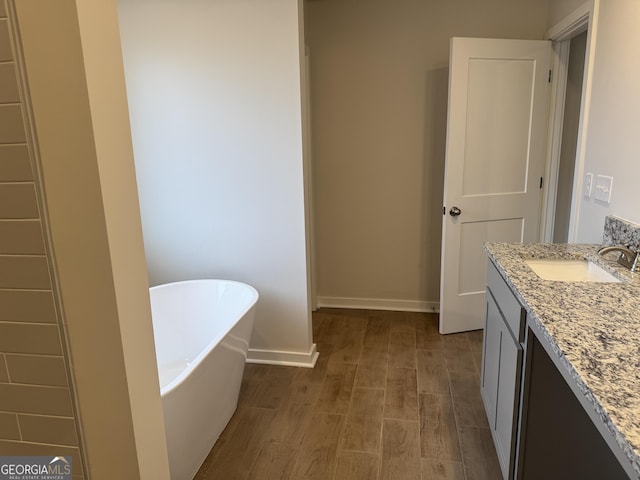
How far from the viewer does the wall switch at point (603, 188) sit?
2080 mm

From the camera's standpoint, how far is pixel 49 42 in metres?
0.89

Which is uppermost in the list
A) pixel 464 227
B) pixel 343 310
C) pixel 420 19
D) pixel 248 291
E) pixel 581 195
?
pixel 420 19

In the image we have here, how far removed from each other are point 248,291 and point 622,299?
6.02ft

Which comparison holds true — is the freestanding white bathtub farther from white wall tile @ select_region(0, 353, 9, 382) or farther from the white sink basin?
the white sink basin

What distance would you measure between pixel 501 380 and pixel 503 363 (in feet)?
0.28

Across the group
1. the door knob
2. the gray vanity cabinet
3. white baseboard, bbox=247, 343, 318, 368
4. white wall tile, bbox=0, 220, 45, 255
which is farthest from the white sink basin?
white wall tile, bbox=0, 220, 45, 255

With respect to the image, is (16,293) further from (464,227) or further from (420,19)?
(420,19)

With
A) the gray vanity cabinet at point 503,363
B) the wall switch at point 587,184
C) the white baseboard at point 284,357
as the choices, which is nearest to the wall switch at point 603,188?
the wall switch at point 587,184

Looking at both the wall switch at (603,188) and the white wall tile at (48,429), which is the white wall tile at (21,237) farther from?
the wall switch at (603,188)

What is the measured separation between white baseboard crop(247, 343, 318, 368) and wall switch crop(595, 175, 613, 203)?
73.4 inches

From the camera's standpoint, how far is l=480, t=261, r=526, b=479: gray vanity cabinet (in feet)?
5.27

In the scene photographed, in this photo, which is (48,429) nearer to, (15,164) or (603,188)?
(15,164)

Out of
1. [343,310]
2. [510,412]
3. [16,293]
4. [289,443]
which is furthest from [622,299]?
[343,310]

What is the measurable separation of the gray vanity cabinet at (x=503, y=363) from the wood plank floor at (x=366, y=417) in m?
0.26
